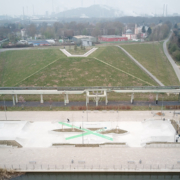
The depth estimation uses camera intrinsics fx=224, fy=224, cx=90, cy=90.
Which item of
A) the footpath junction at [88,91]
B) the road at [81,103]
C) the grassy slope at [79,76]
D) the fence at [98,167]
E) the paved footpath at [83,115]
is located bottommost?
the fence at [98,167]

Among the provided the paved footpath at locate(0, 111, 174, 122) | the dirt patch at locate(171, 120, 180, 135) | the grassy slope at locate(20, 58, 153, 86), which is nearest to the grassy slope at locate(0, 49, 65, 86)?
the grassy slope at locate(20, 58, 153, 86)

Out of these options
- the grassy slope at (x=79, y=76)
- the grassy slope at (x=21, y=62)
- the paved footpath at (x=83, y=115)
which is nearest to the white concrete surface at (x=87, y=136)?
the paved footpath at (x=83, y=115)

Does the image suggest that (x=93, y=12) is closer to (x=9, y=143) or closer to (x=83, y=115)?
(x=83, y=115)

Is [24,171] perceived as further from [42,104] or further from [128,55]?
[128,55]

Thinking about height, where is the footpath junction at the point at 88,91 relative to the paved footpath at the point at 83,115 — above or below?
above

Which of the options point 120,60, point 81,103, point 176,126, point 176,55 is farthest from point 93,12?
point 176,126

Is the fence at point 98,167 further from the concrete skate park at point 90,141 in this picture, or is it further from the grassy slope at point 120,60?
the grassy slope at point 120,60

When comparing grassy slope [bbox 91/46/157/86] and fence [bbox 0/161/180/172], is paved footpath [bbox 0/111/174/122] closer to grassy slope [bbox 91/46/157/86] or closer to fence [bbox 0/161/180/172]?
fence [bbox 0/161/180/172]

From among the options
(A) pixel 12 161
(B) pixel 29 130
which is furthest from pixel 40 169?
(B) pixel 29 130
